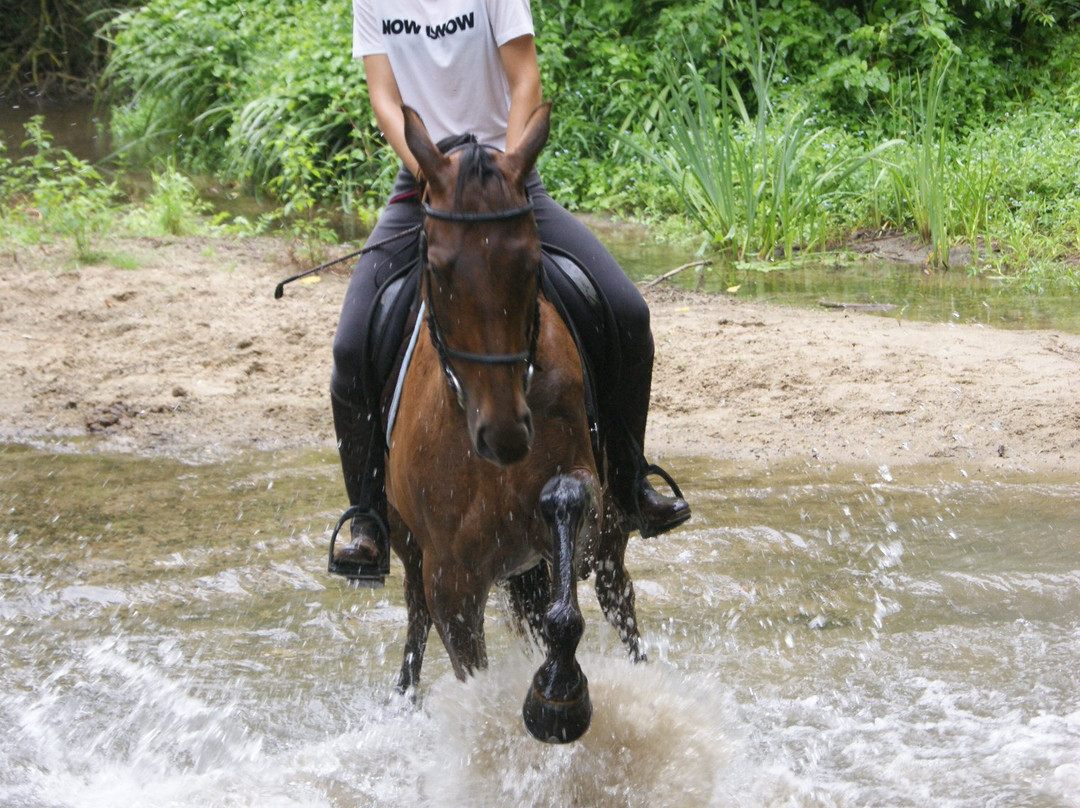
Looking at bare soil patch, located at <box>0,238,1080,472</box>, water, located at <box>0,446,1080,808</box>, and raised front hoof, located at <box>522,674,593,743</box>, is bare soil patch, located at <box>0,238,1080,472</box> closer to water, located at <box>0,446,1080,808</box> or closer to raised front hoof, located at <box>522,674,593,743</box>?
water, located at <box>0,446,1080,808</box>

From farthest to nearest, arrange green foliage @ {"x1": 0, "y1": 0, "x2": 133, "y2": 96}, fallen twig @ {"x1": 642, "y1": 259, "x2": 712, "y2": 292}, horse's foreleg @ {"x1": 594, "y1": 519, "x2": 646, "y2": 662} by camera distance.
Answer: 1. green foliage @ {"x1": 0, "y1": 0, "x2": 133, "y2": 96}
2. fallen twig @ {"x1": 642, "y1": 259, "x2": 712, "y2": 292}
3. horse's foreleg @ {"x1": 594, "y1": 519, "x2": 646, "y2": 662}

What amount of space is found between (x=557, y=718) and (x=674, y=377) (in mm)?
4850

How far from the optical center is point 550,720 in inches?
134

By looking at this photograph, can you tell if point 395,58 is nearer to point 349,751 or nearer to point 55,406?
point 349,751

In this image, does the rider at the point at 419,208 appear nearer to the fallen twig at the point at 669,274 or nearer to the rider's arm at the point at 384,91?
the rider's arm at the point at 384,91

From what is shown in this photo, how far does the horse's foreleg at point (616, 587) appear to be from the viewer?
4.50m

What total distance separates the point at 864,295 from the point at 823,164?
251 centimetres

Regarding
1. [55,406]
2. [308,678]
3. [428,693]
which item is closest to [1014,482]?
[428,693]

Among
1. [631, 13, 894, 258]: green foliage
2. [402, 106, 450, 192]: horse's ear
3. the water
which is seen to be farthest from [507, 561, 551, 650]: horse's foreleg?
[631, 13, 894, 258]: green foliage

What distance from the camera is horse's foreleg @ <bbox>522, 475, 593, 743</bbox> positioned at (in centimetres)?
339

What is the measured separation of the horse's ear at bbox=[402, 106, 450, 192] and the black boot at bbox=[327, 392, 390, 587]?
1268 millimetres

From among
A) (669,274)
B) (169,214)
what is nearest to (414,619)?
(669,274)

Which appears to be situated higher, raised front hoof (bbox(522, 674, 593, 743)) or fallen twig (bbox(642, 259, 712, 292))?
raised front hoof (bbox(522, 674, 593, 743))

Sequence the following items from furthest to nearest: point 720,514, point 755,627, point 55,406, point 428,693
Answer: point 55,406
point 720,514
point 755,627
point 428,693
